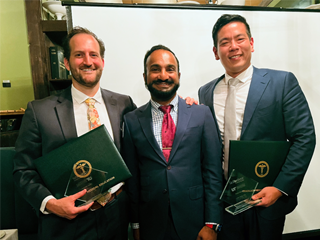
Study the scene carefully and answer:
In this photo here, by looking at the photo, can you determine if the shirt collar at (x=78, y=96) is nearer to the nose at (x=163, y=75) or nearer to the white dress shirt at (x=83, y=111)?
the white dress shirt at (x=83, y=111)

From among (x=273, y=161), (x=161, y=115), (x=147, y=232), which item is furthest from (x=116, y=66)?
(x=273, y=161)

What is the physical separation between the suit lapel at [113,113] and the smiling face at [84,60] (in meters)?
0.17

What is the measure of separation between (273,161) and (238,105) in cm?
51

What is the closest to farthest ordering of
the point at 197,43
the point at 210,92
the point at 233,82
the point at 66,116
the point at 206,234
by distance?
the point at 206,234 < the point at 66,116 < the point at 233,82 < the point at 210,92 < the point at 197,43

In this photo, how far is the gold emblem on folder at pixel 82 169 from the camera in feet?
3.69

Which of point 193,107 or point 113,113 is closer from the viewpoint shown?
point 193,107

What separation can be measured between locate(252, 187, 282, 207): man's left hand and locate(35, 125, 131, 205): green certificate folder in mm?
975

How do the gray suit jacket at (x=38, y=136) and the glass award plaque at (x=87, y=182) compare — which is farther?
the gray suit jacket at (x=38, y=136)

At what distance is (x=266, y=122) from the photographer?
4.59 feet

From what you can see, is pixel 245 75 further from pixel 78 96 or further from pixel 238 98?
pixel 78 96

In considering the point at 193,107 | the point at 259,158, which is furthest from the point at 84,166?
the point at 259,158

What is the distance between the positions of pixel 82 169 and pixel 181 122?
0.74 m

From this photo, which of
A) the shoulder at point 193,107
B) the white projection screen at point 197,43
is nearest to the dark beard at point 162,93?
the shoulder at point 193,107

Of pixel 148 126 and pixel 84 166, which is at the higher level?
pixel 148 126
